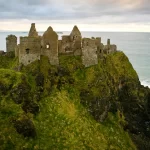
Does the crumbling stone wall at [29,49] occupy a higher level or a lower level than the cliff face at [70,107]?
higher

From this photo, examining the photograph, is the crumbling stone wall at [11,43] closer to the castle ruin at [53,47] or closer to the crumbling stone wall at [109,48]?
the castle ruin at [53,47]

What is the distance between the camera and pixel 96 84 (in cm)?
6925

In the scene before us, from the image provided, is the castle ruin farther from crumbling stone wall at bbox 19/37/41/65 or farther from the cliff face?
the cliff face

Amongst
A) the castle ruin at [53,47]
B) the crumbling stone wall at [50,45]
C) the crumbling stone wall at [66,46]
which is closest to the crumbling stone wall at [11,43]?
the castle ruin at [53,47]

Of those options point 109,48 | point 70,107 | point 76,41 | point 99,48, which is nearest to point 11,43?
point 76,41

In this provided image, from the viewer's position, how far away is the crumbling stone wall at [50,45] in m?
65.8

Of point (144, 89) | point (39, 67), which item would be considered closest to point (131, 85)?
point (144, 89)

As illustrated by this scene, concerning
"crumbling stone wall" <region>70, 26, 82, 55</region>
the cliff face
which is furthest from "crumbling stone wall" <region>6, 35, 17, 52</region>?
"crumbling stone wall" <region>70, 26, 82, 55</region>

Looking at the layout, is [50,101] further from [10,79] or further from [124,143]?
[124,143]

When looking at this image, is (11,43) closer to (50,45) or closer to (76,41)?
(50,45)

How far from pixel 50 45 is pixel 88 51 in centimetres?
884

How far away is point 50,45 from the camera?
66000 mm

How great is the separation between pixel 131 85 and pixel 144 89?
4987 millimetres

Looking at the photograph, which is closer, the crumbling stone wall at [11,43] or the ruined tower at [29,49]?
the ruined tower at [29,49]
